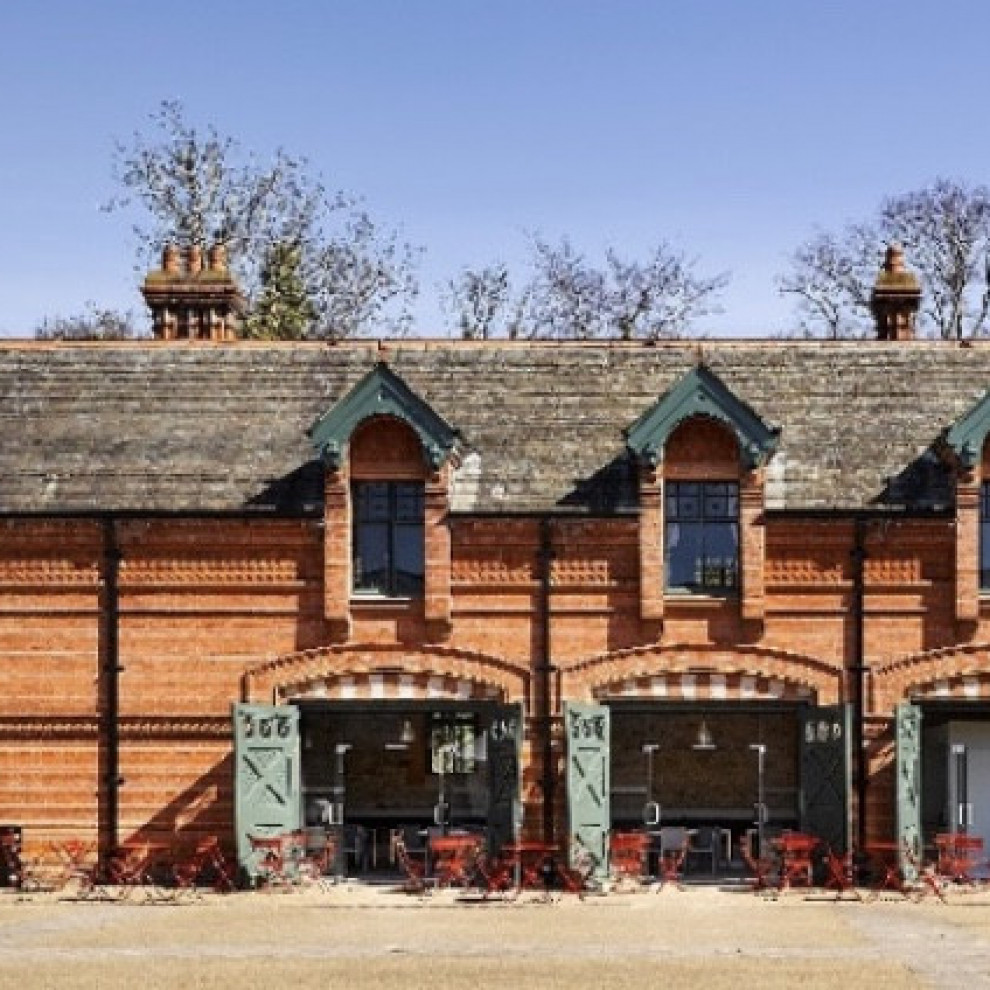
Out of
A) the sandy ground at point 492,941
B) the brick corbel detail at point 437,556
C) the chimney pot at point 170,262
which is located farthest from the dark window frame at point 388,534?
the chimney pot at point 170,262

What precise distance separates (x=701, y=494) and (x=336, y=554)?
527cm

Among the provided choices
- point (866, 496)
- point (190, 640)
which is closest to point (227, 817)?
point (190, 640)

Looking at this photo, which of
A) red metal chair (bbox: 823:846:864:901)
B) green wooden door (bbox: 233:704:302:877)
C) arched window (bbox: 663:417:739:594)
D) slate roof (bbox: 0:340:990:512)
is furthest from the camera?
slate roof (bbox: 0:340:990:512)

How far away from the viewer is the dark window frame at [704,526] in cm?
3472

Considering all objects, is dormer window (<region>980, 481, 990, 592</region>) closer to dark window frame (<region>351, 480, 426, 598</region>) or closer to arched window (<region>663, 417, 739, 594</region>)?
arched window (<region>663, 417, 739, 594</region>)

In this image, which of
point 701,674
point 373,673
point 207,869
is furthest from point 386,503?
point 207,869

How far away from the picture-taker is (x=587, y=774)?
33.7 meters

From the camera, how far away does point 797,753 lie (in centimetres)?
3566

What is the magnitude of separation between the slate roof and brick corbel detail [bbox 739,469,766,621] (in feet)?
1.70

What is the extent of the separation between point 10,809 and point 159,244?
26837 mm

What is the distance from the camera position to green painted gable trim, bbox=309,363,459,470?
3416 cm

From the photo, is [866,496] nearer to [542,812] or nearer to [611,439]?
[611,439]

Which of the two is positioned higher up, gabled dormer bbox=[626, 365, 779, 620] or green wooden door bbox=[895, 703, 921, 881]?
gabled dormer bbox=[626, 365, 779, 620]

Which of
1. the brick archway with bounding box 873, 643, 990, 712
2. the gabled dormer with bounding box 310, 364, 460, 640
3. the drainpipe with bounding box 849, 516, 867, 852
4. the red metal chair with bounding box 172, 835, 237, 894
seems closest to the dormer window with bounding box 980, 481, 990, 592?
the brick archway with bounding box 873, 643, 990, 712
